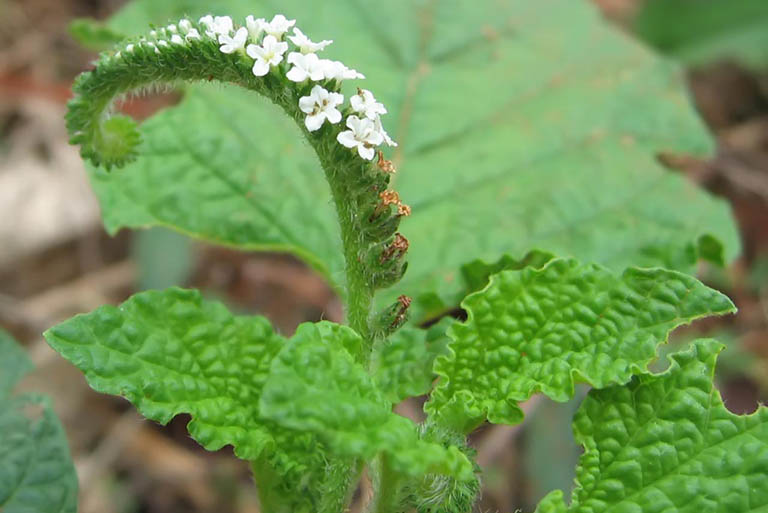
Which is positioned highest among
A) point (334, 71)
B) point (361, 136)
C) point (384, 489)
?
point (334, 71)

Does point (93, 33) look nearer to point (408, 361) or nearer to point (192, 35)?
point (192, 35)

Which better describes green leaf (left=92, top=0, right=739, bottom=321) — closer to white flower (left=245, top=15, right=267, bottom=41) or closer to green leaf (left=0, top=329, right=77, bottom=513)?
green leaf (left=0, top=329, right=77, bottom=513)

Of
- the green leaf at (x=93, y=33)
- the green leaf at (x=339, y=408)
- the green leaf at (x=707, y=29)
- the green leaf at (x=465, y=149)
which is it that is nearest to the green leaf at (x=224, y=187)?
the green leaf at (x=465, y=149)

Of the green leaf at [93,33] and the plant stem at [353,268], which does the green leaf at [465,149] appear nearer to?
the green leaf at [93,33]

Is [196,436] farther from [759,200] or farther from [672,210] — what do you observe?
[759,200]

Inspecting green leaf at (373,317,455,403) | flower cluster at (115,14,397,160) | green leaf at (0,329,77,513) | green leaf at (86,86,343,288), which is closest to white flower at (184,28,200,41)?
flower cluster at (115,14,397,160)

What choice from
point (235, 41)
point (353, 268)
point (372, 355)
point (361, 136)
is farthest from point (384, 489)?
point (235, 41)
